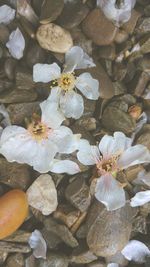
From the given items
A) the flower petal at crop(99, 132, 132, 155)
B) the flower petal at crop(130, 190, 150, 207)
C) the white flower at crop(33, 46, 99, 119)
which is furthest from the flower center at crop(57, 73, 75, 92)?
the flower petal at crop(130, 190, 150, 207)

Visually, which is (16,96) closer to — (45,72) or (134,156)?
(45,72)

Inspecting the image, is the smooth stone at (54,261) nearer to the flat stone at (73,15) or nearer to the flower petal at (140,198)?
the flower petal at (140,198)

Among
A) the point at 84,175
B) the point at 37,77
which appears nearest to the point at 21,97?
the point at 37,77

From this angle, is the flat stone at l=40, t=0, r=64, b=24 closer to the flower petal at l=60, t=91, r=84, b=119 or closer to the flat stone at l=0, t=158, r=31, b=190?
the flower petal at l=60, t=91, r=84, b=119

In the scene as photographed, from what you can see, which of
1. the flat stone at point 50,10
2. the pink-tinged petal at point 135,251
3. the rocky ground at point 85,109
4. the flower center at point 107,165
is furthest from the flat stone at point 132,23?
the pink-tinged petal at point 135,251

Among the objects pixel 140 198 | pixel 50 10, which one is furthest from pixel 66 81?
pixel 140 198

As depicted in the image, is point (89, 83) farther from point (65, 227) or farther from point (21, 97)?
point (65, 227)
